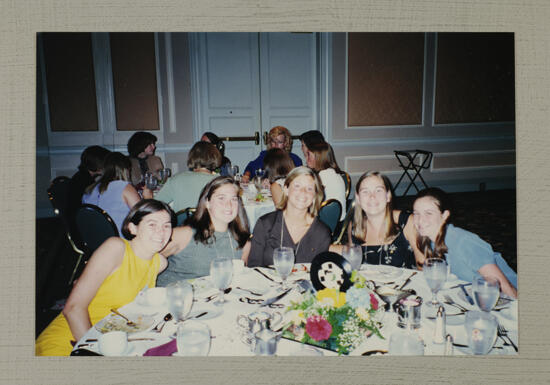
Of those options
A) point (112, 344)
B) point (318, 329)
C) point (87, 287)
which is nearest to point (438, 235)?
point (318, 329)

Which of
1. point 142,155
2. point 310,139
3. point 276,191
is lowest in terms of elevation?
point 276,191

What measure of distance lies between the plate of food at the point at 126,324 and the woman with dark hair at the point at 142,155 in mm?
1133

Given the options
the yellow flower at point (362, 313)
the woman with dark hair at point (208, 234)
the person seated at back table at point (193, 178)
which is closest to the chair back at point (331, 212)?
the woman with dark hair at point (208, 234)

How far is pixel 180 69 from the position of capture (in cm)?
246

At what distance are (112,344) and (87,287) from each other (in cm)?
44

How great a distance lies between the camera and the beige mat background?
68.4 inches

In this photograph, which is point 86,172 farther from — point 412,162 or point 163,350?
point 412,162

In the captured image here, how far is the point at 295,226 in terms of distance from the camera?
7.55ft

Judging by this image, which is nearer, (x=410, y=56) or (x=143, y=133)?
(x=410, y=56)
